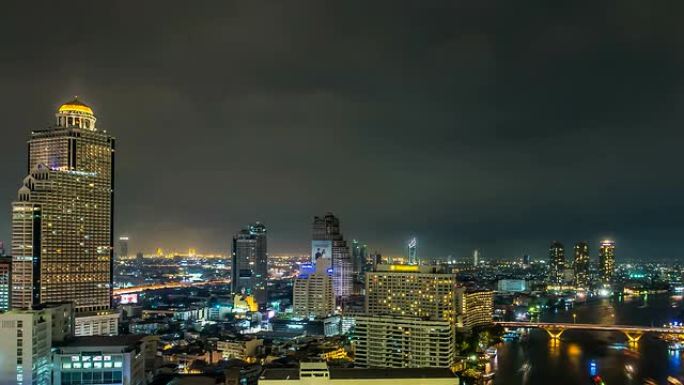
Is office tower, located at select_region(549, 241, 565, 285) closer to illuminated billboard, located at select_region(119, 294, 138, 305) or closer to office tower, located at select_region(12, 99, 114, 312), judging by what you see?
illuminated billboard, located at select_region(119, 294, 138, 305)

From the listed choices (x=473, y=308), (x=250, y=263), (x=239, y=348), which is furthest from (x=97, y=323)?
(x=250, y=263)

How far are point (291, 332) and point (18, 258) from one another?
11.0 metres

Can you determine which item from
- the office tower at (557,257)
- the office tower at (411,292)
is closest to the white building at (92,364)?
the office tower at (411,292)

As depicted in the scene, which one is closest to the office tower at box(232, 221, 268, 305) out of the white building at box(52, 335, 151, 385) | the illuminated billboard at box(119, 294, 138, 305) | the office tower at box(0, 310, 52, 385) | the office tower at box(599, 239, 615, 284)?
the illuminated billboard at box(119, 294, 138, 305)

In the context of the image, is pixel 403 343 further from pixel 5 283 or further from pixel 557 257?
pixel 557 257

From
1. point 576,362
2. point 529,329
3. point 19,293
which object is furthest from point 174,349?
point 529,329

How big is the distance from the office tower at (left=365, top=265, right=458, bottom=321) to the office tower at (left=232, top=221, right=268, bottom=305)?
15878 millimetres

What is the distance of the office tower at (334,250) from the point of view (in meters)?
39.3

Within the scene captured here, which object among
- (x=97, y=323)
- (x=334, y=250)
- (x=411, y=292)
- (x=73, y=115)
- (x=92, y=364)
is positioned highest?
(x=73, y=115)

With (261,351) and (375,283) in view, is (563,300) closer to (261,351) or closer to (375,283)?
(375,283)

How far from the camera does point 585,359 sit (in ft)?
71.7

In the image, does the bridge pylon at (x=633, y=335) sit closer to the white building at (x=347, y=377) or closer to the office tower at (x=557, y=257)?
the white building at (x=347, y=377)

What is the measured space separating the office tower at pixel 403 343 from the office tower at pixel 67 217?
9973 mm

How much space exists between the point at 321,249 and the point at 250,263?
4748mm
